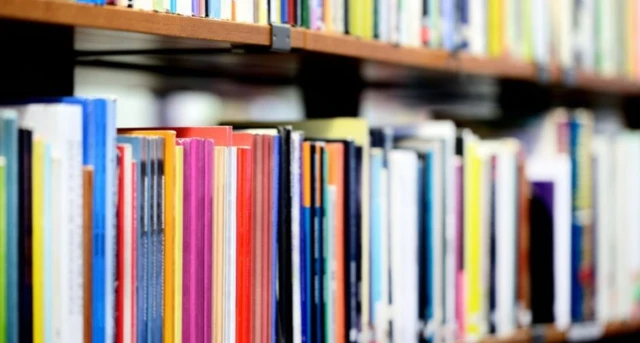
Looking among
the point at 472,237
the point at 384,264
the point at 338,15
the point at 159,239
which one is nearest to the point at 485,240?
the point at 472,237

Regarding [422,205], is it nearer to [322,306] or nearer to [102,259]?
[322,306]

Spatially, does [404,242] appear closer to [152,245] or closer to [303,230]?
[303,230]

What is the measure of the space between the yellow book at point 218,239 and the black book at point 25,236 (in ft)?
0.75

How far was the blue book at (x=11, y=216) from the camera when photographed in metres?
0.86

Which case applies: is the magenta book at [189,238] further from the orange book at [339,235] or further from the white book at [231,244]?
the orange book at [339,235]

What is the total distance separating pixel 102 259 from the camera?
3.04 feet

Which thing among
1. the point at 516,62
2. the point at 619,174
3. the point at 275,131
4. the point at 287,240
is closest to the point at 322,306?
the point at 287,240

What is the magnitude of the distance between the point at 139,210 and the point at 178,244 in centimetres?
7

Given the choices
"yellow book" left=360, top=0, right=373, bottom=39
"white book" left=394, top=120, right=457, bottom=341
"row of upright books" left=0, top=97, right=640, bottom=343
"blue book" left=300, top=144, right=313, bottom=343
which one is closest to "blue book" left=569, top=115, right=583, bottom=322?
"row of upright books" left=0, top=97, right=640, bottom=343

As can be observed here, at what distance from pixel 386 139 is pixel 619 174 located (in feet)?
2.21

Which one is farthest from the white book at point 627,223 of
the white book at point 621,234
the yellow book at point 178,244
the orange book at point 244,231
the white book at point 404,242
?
the yellow book at point 178,244

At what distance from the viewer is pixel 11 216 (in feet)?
2.83

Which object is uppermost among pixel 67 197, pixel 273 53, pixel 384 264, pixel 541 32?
pixel 541 32

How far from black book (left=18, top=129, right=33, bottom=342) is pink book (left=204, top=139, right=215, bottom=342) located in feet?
0.69
